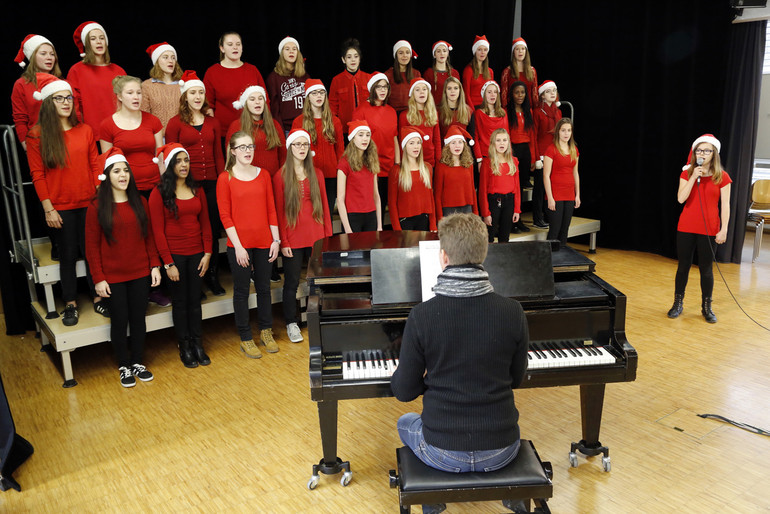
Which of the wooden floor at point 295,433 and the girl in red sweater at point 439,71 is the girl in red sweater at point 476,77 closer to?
the girl in red sweater at point 439,71

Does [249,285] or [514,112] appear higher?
[514,112]

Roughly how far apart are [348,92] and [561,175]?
2.13 meters

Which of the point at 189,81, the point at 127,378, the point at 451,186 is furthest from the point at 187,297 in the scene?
the point at 451,186

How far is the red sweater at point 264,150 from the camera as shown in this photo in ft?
15.3

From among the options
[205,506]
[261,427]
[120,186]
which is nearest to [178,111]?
[120,186]

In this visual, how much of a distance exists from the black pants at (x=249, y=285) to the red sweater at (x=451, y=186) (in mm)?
1605

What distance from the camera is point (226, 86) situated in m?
4.95

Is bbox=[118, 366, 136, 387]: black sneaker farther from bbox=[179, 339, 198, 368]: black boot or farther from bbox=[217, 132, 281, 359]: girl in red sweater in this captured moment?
bbox=[217, 132, 281, 359]: girl in red sweater

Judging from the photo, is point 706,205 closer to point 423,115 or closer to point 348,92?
point 423,115

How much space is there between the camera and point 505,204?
233 inches

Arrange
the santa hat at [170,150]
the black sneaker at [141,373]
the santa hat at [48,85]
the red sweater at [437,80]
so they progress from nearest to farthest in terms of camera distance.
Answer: the santa hat at [48,85] < the santa hat at [170,150] < the black sneaker at [141,373] < the red sweater at [437,80]

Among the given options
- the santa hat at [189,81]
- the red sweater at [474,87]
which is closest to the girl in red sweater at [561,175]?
the red sweater at [474,87]

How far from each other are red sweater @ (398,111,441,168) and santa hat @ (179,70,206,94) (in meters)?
1.73

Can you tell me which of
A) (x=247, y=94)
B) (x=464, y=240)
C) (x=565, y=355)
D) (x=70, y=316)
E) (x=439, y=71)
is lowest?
(x=70, y=316)
